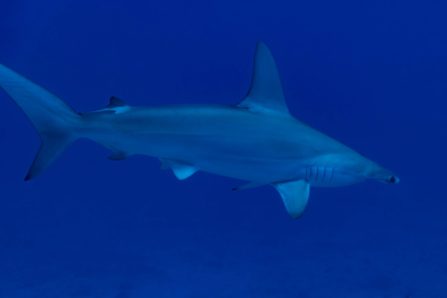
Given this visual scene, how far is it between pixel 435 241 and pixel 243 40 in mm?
10795

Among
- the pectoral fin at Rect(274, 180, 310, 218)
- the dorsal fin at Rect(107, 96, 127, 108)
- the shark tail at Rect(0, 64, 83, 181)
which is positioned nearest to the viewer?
the shark tail at Rect(0, 64, 83, 181)

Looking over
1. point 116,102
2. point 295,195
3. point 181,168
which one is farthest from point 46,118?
point 295,195

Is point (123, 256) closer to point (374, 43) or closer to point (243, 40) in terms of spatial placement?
point (243, 40)

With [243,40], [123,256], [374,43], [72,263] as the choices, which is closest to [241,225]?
[123,256]

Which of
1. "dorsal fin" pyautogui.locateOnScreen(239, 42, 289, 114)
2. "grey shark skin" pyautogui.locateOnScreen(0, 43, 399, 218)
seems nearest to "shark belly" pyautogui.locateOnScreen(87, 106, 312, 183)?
"grey shark skin" pyautogui.locateOnScreen(0, 43, 399, 218)

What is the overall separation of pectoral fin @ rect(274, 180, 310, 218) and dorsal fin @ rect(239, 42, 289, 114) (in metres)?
0.49

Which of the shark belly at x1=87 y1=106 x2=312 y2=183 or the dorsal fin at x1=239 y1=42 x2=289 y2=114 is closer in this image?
the shark belly at x1=87 y1=106 x2=312 y2=183

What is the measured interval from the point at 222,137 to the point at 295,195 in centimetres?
64

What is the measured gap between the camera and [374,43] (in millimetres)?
19406

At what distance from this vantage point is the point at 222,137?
338cm

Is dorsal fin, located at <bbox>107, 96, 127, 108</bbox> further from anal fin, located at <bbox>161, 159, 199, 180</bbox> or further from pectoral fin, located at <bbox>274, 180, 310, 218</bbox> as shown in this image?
pectoral fin, located at <bbox>274, 180, 310, 218</bbox>

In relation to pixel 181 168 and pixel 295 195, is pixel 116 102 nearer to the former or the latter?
pixel 181 168

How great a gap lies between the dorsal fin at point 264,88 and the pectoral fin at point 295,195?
0.49 m

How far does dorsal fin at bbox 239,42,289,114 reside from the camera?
3557mm
